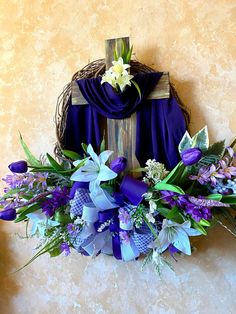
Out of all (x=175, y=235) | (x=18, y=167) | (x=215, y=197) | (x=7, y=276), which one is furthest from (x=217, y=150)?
(x=7, y=276)

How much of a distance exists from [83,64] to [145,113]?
0.29 meters

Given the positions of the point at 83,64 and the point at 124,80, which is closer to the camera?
the point at 124,80

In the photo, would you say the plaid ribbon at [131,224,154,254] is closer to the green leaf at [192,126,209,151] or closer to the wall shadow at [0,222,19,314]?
the green leaf at [192,126,209,151]

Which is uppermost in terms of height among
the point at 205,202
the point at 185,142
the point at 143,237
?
the point at 185,142

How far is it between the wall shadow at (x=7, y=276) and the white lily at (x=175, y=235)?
22.7 inches

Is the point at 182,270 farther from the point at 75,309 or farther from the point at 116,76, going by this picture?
the point at 116,76

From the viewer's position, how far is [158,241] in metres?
0.79

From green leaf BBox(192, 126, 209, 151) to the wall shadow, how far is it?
735mm

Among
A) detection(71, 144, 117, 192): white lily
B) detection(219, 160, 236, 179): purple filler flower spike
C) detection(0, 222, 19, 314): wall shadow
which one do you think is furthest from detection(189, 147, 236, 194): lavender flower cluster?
detection(0, 222, 19, 314): wall shadow

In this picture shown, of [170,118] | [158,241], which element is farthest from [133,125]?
[158,241]

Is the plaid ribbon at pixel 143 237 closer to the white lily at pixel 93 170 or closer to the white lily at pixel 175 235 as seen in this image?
the white lily at pixel 175 235

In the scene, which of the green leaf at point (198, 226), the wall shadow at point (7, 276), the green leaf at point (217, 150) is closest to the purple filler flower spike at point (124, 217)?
the green leaf at point (198, 226)

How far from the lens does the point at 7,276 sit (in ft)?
3.70

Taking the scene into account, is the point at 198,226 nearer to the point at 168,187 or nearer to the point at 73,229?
the point at 168,187
